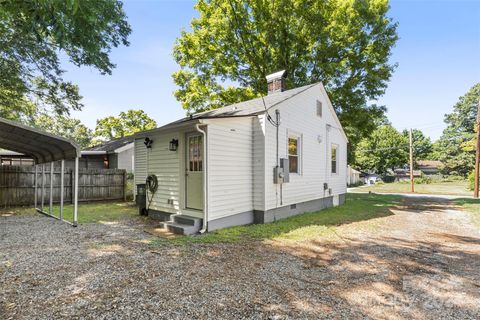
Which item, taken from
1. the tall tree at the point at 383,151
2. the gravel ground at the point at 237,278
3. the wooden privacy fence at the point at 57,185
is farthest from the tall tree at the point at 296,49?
the tall tree at the point at 383,151

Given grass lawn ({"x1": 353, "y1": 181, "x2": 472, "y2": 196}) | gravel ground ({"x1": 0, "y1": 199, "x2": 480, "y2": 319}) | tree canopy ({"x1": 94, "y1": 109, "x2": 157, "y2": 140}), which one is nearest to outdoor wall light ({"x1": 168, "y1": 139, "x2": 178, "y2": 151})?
gravel ground ({"x1": 0, "y1": 199, "x2": 480, "y2": 319})

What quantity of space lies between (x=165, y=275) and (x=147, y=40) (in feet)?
31.7

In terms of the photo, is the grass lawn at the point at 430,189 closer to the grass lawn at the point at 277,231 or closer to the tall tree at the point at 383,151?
the tall tree at the point at 383,151

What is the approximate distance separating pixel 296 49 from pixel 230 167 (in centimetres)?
1143

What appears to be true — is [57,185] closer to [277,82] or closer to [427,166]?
[277,82]

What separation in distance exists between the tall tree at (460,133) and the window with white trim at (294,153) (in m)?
39.5

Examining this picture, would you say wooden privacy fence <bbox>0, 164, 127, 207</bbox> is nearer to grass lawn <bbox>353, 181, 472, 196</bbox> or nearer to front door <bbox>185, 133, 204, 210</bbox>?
front door <bbox>185, 133, 204, 210</bbox>

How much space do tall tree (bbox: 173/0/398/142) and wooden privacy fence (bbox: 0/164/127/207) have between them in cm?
728

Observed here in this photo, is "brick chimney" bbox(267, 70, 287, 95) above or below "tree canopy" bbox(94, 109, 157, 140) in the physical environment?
below

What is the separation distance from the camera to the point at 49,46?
1059 centimetres

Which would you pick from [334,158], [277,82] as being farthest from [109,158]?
[334,158]

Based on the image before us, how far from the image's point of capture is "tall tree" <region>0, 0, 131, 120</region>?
567 centimetres

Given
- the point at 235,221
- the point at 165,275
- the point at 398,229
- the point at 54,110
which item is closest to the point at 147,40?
the point at 54,110

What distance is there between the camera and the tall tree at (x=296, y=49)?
14.1 metres
